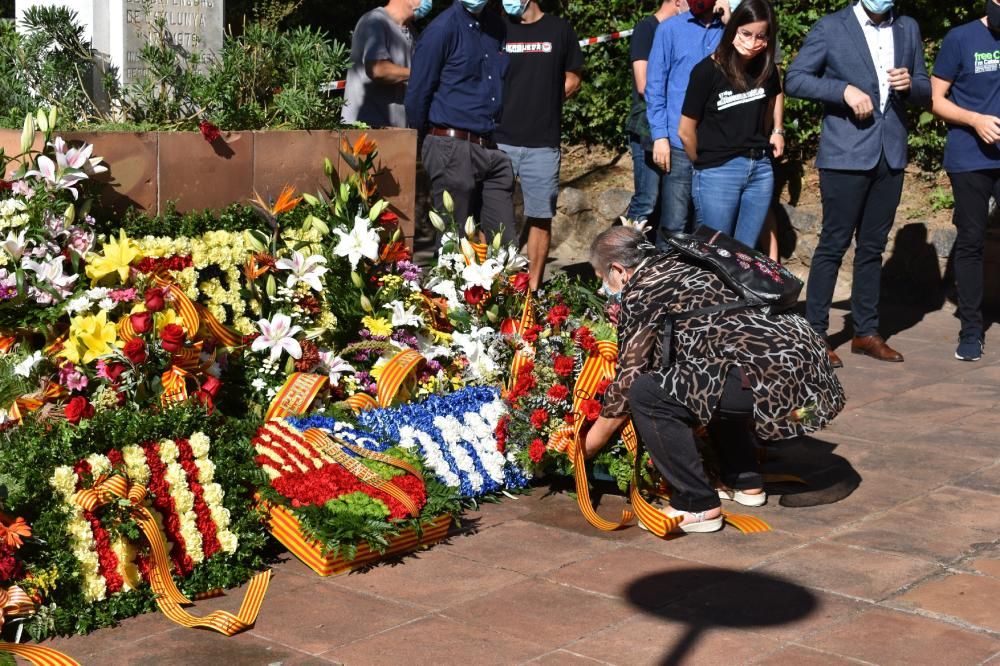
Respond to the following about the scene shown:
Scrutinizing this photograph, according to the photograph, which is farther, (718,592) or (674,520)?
(674,520)

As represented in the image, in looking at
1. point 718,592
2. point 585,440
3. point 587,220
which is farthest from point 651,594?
point 587,220

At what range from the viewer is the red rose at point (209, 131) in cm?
548

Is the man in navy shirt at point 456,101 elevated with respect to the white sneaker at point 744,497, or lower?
elevated

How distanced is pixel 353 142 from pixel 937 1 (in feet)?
20.7

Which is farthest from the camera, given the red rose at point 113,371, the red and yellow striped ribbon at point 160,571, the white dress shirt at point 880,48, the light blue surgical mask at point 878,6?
the white dress shirt at point 880,48

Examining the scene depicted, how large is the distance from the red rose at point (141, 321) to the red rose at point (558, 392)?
1529mm

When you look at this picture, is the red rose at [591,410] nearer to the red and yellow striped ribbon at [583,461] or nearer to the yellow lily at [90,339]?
the red and yellow striped ribbon at [583,461]

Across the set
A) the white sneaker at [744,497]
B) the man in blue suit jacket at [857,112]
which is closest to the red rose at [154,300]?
the white sneaker at [744,497]

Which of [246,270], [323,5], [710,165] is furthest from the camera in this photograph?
[323,5]

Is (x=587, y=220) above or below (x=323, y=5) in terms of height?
below

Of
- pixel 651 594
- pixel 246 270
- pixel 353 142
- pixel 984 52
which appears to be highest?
pixel 984 52

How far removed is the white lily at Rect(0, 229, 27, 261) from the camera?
478 cm

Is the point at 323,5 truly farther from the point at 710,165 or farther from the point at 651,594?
the point at 651,594

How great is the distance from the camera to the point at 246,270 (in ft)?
17.7
